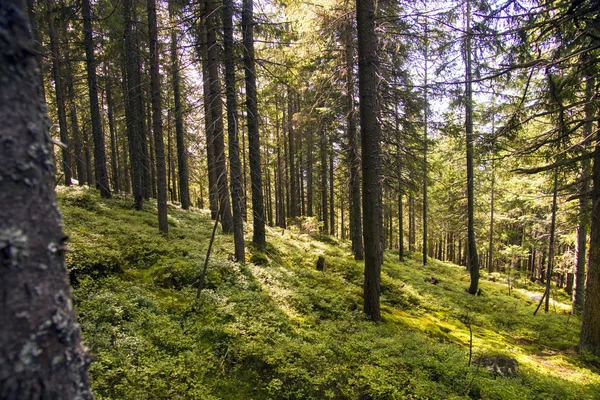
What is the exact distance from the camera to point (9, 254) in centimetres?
118

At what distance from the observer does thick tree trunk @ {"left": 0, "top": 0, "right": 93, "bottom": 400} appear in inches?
45.9

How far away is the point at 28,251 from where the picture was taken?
125 centimetres

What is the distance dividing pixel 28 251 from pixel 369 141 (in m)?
7.02

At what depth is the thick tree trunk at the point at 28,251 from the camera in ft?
3.83

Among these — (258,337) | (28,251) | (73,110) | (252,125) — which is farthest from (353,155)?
(73,110)

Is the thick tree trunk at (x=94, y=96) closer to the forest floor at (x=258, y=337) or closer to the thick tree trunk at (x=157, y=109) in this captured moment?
the forest floor at (x=258, y=337)

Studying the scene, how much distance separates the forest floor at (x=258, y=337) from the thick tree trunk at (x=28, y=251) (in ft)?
10.2

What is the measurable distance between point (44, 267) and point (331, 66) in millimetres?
12918

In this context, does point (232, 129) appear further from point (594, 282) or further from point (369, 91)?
point (594, 282)

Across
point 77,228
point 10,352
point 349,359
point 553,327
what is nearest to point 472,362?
point 349,359

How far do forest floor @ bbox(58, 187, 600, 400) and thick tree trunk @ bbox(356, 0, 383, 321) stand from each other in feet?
3.24

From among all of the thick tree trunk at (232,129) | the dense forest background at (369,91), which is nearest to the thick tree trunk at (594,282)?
the dense forest background at (369,91)

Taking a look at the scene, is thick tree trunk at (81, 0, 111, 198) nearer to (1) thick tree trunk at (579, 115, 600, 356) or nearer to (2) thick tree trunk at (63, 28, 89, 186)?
(2) thick tree trunk at (63, 28, 89, 186)

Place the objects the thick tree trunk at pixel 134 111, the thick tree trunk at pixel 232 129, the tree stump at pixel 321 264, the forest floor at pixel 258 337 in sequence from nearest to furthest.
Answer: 1. the forest floor at pixel 258 337
2. the thick tree trunk at pixel 232 129
3. the tree stump at pixel 321 264
4. the thick tree trunk at pixel 134 111
